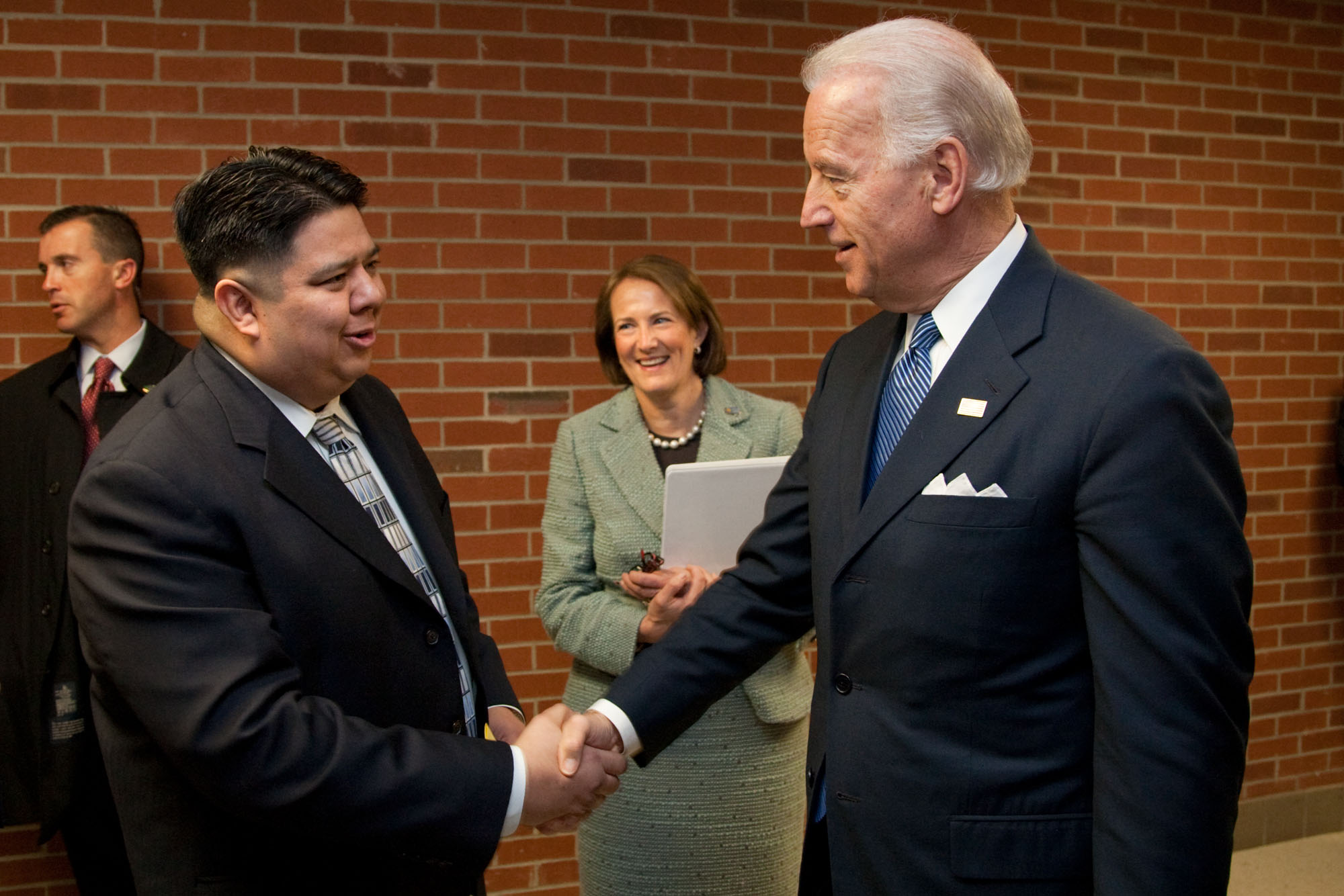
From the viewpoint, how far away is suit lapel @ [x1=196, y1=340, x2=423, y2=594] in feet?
5.05

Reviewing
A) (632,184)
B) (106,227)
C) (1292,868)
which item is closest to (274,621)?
(106,227)

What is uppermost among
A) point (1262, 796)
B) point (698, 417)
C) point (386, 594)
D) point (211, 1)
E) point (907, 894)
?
point (211, 1)

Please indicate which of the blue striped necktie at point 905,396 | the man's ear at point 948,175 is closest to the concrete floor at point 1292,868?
the blue striped necktie at point 905,396

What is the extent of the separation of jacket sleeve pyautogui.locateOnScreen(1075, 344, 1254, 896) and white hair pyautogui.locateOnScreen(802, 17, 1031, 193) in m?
0.43

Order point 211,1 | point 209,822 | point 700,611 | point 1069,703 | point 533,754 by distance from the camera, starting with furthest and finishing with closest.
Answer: point 211,1
point 700,611
point 533,754
point 209,822
point 1069,703

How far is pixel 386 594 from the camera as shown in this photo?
1603 millimetres

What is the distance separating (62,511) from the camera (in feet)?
9.80

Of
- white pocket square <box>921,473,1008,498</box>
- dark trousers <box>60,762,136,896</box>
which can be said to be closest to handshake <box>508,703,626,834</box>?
white pocket square <box>921,473,1008,498</box>

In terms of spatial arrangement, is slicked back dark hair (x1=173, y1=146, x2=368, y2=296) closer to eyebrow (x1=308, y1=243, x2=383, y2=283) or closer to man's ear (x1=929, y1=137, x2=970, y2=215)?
eyebrow (x1=308, y1=243, x2=383, y2=283)

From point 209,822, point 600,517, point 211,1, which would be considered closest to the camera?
point 209,822

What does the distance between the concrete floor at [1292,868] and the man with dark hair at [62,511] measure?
148 inches

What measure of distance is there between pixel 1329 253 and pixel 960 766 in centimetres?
390

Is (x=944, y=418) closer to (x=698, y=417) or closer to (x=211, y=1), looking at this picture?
(x=698, y=417)

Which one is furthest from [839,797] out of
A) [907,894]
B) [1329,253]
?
[1329,253]
